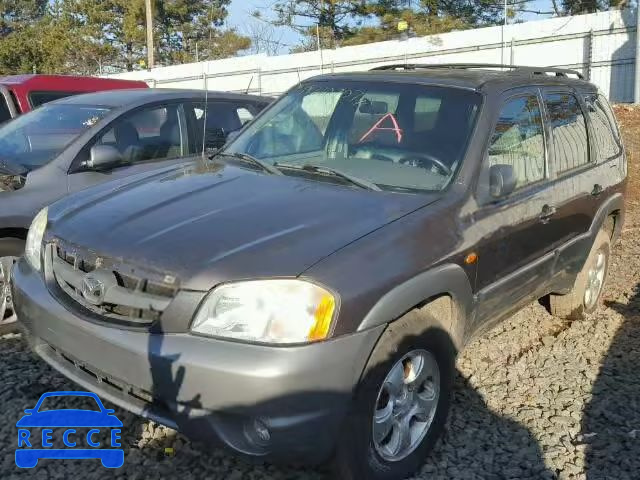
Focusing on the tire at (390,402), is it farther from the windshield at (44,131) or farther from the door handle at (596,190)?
the windshield at (44,131)

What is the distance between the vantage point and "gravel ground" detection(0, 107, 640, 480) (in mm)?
2987

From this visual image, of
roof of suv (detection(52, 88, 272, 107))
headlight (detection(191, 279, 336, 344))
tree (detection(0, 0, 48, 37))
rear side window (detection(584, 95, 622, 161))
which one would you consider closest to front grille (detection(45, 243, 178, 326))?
headlight (detection(191, 279, 336, 344))

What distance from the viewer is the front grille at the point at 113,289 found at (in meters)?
2.50

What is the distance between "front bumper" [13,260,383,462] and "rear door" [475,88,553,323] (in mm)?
1073

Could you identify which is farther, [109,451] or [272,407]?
[109,451]

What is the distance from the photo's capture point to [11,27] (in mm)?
54469

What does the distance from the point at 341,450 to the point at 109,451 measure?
1.17 m

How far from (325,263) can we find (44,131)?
3.95m

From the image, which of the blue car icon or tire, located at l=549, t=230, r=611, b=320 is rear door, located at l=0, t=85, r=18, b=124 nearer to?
the blue car icon

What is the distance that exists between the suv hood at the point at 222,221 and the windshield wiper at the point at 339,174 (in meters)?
0.08

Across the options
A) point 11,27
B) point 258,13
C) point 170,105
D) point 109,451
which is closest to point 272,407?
point 109,451

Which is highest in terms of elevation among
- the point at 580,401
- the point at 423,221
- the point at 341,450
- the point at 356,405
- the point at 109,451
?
the point at 423,221

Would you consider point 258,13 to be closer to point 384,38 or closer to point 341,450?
point 384,38

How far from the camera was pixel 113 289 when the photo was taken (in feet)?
8.52
